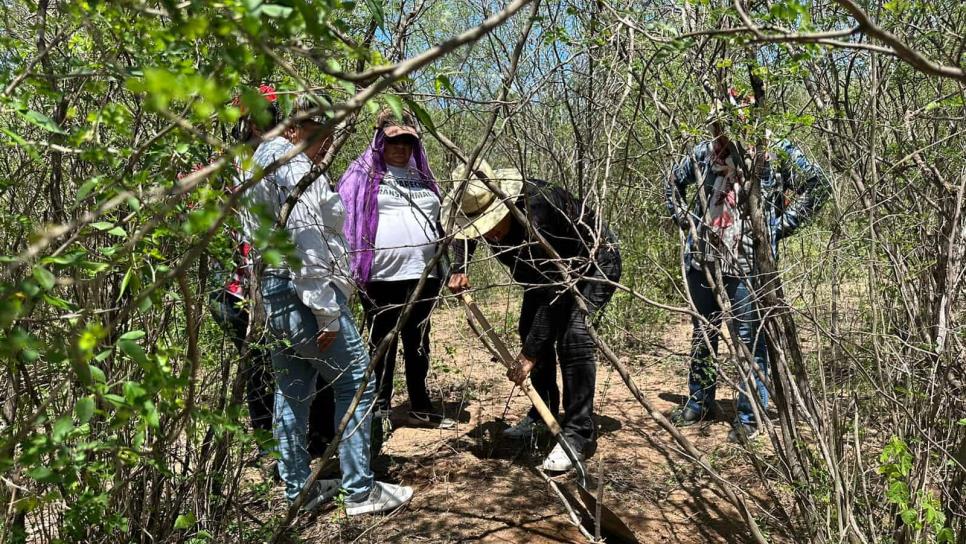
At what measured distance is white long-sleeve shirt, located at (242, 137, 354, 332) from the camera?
8.60ft

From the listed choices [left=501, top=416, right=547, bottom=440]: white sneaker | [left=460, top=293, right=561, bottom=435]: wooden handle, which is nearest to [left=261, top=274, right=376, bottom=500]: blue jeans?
[left=460, top=293, right=561, bottom=435]: wooden handle

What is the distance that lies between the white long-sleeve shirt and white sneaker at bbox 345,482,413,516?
83 cm

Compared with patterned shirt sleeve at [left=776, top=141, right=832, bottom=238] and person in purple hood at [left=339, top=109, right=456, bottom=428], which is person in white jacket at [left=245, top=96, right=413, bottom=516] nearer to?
person in purple hood at [left=339, top=109, right=456, bottom=428]

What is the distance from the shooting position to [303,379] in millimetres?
3023

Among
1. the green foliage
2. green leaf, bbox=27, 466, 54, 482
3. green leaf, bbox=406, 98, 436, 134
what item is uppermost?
green leaf, bbox=406, 98, 436, 134

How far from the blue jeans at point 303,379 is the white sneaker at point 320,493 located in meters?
0.10

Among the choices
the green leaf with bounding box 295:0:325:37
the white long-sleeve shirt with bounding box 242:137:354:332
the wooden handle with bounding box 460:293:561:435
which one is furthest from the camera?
the wooden handle with bounding box 460:293:561:435

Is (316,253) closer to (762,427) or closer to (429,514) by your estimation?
(429,514)

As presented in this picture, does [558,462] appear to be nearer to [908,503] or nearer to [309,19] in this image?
[908,503]

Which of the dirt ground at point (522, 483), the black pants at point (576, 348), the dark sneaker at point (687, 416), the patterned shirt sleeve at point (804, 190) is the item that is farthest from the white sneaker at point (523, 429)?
the patterned shirt sleeve at point (804, 190)

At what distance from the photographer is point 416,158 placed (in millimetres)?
3854

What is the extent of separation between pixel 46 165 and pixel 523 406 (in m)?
3.32

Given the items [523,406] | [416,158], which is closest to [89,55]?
[416,158]

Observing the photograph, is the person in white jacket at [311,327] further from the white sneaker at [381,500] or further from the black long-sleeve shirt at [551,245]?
the black long-sleeve shirt at [551,245]
